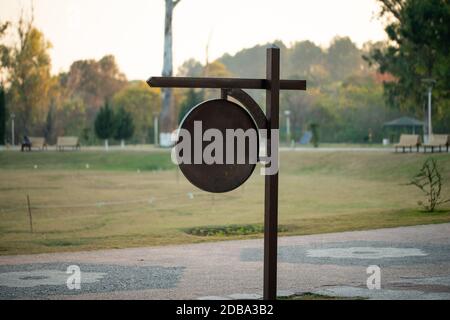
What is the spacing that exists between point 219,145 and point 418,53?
3681cm

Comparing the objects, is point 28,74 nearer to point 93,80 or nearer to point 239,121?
point 93,80

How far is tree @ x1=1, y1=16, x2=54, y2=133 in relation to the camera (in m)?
55.5

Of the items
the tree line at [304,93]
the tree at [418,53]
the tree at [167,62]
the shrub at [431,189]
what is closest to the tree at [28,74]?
the tree line at [304,93]

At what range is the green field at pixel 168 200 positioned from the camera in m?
16.0

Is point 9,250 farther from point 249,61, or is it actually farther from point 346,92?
point 249,61

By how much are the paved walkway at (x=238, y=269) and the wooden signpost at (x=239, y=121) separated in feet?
2.92

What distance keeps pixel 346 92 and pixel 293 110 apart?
22.2 ft

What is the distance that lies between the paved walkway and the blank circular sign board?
1.28 meters

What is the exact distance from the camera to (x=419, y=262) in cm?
1030

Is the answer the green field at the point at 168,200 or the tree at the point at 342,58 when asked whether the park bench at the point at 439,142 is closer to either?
the green field at the point at 168,200

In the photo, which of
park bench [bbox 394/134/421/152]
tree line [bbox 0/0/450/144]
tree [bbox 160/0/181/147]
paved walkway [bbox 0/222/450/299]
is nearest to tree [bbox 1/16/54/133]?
tree line [bbox 0/0/450/144]

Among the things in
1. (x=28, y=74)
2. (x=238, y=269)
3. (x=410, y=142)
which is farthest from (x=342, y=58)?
(x=238, y=269)

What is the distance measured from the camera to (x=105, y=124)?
157 ft

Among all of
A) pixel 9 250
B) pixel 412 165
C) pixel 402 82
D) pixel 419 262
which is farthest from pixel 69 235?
pixel 402 82
